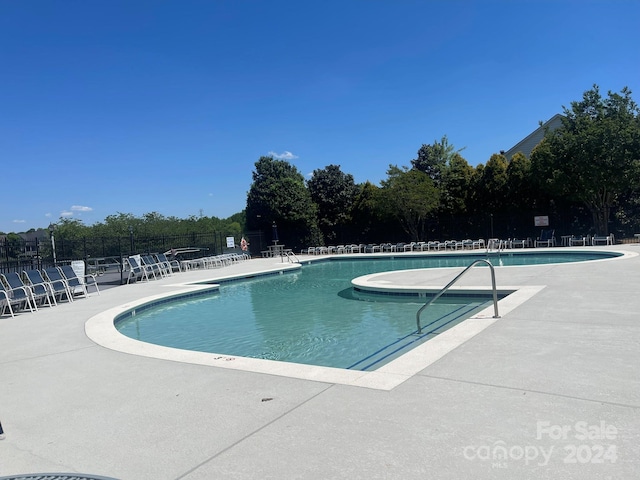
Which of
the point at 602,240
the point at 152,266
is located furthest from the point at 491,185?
the point at 152,266

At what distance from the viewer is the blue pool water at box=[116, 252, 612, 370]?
21.8 ft

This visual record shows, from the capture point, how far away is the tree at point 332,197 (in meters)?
29.5

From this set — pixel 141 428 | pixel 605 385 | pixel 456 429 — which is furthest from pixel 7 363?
pixel 605 385

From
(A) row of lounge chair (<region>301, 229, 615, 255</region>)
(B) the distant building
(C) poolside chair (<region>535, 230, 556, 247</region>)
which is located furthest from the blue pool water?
(B) the distant building

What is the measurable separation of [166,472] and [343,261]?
20294 millimetres

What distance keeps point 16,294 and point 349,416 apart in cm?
1013

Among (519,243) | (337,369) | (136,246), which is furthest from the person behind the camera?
(136,246)

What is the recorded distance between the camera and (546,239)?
72.0 feet

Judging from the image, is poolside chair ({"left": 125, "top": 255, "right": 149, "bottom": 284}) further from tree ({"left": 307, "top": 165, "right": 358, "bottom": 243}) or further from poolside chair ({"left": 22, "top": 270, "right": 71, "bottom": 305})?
tree ({"left": 307, "top": 165, "right": 358, "bottom": 243})

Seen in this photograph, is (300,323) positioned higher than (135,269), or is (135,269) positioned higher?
(135,269)

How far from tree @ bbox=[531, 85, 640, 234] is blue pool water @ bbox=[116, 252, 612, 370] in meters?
12.4

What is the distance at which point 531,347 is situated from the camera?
4836mm

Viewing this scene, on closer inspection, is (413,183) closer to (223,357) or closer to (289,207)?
(289,207)

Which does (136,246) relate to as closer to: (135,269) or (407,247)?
(135,269)
